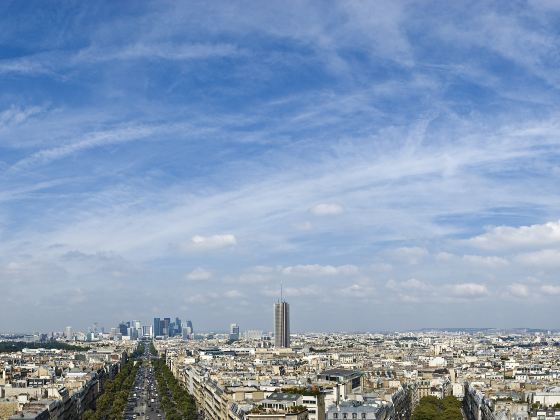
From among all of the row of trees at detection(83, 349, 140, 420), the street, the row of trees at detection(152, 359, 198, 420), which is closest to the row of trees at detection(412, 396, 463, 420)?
the row of trees at detection(152, 359, 198, 420)

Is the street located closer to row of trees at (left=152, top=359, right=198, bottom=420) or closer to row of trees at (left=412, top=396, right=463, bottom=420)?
row of trees at (left=152, top=359, right=198, bottom=420)

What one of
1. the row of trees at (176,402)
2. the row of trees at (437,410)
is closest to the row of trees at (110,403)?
the row of trees at (176,402)

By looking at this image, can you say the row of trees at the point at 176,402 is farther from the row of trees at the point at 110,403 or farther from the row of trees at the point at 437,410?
the row of trees at the point at 437,410

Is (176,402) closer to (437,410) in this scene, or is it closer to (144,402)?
(144,402)

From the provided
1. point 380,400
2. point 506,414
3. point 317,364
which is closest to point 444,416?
point 380,400

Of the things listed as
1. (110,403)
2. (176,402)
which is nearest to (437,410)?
(176,402)

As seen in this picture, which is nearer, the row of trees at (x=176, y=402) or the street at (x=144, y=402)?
the row of trees at (x=176, y=402)

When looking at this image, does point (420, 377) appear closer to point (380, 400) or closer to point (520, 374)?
point (520, 374)

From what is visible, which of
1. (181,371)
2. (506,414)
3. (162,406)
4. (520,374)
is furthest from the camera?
(181,371)
